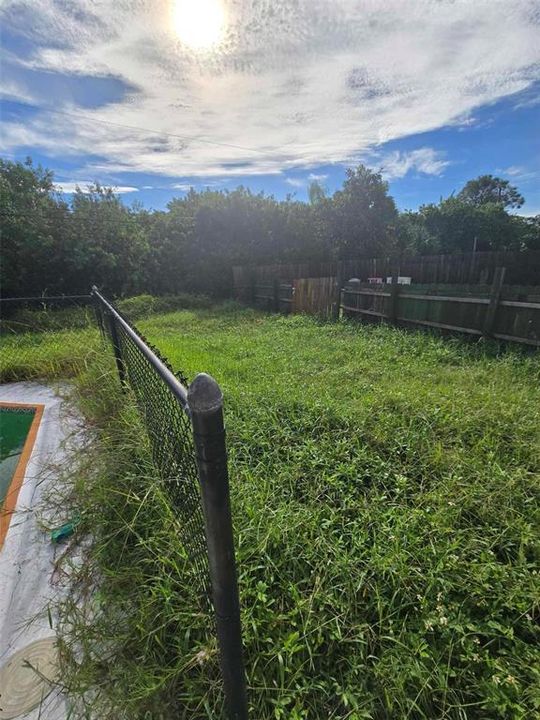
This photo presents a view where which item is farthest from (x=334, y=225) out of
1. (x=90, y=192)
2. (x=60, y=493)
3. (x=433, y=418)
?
(x=60, y=493)

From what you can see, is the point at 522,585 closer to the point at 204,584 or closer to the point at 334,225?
the point at 204,584

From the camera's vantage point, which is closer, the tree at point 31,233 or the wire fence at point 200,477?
the wire fence at point 200,477

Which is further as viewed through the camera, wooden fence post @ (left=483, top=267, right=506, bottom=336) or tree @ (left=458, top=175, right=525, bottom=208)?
tree @ (left=458, top=175, right=525, bottom=208)

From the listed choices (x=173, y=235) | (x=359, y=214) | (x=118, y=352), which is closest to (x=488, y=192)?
Result: (x=359, y=214)

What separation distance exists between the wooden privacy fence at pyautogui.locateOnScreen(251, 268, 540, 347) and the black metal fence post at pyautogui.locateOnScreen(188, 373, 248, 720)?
469 cm

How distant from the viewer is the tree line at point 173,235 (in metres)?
10.2

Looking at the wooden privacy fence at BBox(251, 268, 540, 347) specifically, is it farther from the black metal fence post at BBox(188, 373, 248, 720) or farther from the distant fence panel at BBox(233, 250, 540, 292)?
the black metal fence post at BBox(188, 373, 248, 720)

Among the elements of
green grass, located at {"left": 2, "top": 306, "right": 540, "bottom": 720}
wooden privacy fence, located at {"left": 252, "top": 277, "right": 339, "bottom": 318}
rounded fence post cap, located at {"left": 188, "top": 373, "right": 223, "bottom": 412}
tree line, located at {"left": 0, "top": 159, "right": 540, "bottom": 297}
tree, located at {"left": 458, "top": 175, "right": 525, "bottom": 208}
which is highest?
tree, located at {"left": 458, "top": 175, "right": 525, "bottom": 208}

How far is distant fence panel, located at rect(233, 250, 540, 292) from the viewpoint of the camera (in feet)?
35.2

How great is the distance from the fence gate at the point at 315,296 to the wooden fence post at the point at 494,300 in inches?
148

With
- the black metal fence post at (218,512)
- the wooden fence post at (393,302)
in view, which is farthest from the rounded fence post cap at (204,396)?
the wooden fence post at (393,302)

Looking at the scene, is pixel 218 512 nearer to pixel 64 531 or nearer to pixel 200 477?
pixel 200 477

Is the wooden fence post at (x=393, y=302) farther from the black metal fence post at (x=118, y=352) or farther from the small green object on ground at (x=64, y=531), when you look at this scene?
the small green object on ground at (x=64, y=531)

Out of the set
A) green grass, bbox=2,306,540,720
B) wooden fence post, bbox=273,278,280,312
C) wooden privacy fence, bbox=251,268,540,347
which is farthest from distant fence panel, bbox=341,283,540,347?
wooden fence post, bbox=273,278,280,312
